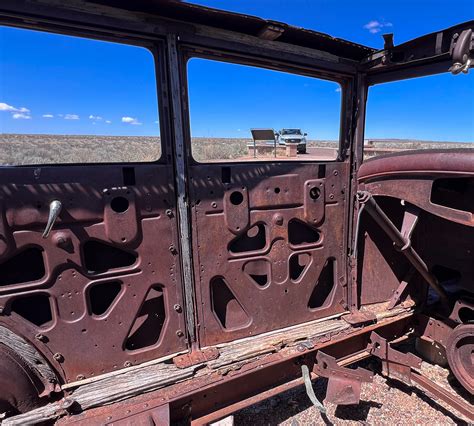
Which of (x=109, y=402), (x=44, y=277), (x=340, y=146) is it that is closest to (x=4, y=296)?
(x=44, y=277)

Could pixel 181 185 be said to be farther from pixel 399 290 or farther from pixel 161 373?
pixel 399 290

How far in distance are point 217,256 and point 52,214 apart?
1.13 m

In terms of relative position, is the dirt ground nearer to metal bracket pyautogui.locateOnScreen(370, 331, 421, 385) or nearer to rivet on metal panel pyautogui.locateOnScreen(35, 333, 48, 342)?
metal bracket pyautogui.locateOnScreen(370, 331, 421, 385)

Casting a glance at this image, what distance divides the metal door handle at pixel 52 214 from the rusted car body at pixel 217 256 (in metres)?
0.02

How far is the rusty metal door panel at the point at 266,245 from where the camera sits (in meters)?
2.29

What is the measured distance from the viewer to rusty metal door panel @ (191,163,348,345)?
229cm

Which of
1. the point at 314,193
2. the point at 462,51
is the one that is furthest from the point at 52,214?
the point at 462,51

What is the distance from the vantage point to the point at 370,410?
258 cm

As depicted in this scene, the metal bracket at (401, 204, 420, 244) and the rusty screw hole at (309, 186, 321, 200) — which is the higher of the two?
the rusty screw hole at (309, 186, 321, 200)

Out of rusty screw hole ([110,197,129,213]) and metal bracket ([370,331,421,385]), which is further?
metal bracket ([370,331,421,385])

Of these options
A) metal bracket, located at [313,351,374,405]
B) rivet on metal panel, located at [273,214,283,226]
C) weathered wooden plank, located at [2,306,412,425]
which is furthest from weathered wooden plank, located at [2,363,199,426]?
rivet on metal panel, located at [273,214,283,226]

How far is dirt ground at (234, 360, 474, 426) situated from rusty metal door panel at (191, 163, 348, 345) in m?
0.69

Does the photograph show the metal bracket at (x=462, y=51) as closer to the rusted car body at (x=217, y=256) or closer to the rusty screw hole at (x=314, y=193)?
the rusted car body at (x=217, y=256)

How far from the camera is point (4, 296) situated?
176cm
